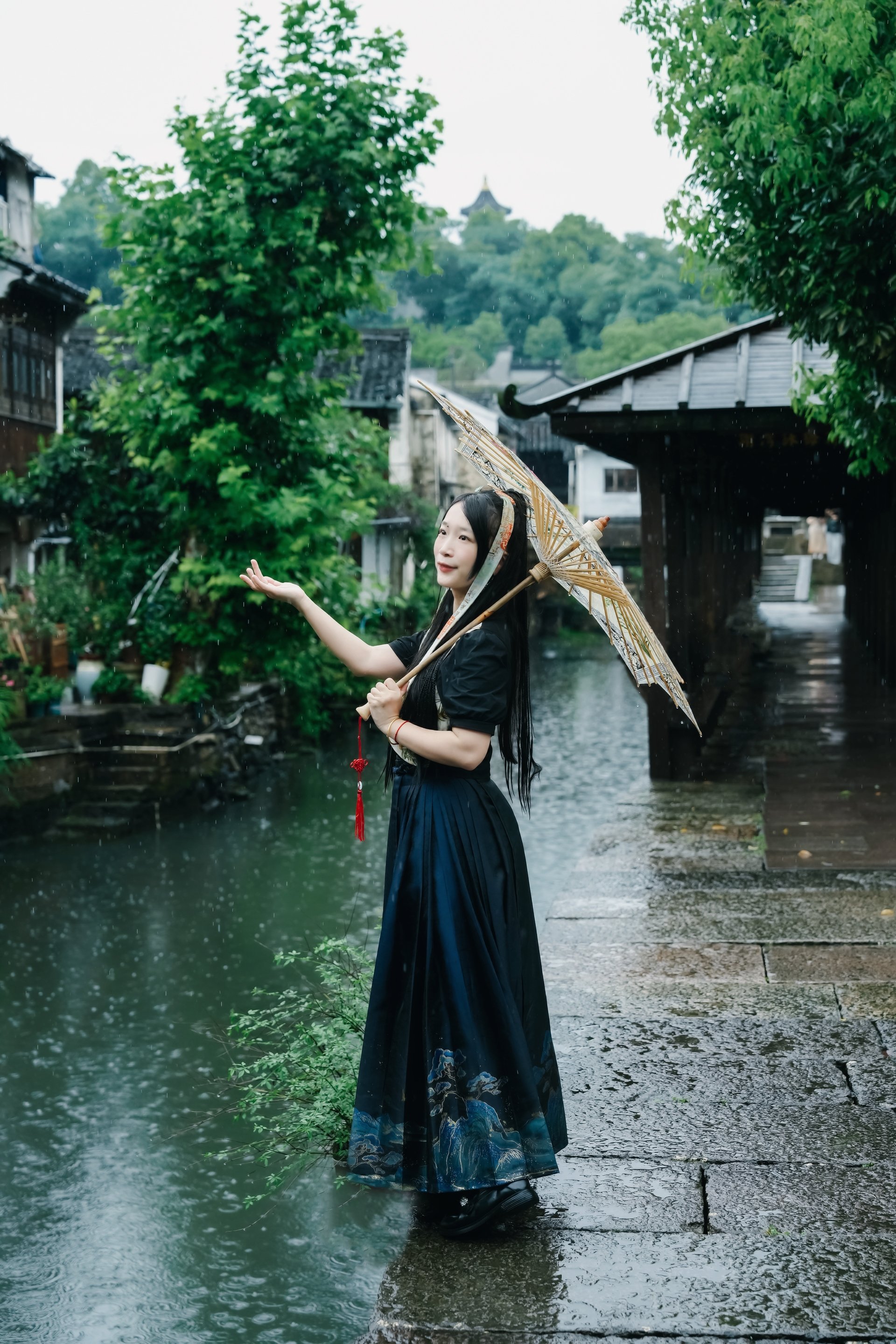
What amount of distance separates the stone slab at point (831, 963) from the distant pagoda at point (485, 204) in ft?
334

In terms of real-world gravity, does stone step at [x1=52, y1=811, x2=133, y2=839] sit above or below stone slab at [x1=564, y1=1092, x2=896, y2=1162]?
below

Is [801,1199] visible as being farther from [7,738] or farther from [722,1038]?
[7,738]

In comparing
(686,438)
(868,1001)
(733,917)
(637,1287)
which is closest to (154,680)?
(686,438)

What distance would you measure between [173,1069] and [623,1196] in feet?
15.4

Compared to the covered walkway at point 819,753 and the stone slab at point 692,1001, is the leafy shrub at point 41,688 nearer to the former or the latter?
the covered walkway at point 819,753

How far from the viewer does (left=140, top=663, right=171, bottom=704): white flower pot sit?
685 inches

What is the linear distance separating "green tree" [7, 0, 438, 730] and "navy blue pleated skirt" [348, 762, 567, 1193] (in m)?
12.8

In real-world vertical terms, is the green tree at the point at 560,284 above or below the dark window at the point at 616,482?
above

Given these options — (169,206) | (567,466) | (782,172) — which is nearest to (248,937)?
(782,172)

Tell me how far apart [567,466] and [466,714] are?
47390 mm

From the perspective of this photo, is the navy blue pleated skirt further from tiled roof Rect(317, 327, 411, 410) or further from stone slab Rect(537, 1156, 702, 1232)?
tiled roof Rect(317, 327, 411, 410)

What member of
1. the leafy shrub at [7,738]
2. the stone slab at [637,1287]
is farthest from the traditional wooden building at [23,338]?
the stone slab at [637,1287]

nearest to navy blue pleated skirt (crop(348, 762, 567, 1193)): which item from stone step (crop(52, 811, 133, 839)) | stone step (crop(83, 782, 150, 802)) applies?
stone step (crop(52, 811, 133, 839))

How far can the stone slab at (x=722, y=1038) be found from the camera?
4641mm
